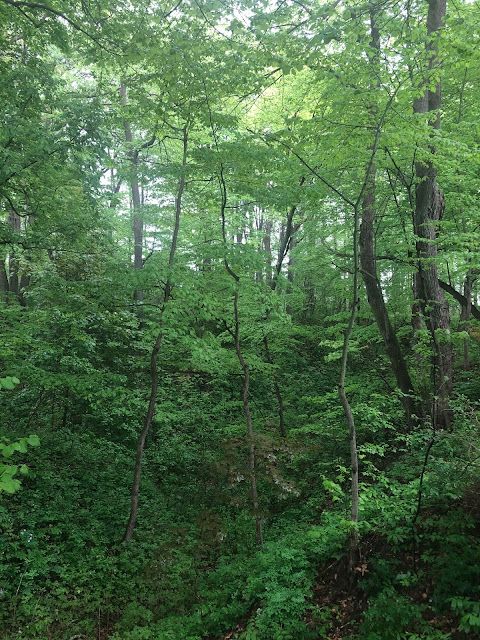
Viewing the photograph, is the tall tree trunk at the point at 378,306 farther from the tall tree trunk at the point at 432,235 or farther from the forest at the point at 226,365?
the tall tree trunk at the point at 432,235

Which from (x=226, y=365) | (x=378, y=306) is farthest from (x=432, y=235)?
(x=226, y=365)

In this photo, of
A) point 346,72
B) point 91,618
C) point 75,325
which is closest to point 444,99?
point 346,72

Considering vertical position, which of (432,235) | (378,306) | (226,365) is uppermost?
(432,235)

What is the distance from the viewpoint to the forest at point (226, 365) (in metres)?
4.36

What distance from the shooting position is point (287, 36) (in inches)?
228

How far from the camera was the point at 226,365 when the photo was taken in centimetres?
771

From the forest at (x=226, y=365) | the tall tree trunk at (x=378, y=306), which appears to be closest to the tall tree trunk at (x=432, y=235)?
the forest at (x=226, y=365)

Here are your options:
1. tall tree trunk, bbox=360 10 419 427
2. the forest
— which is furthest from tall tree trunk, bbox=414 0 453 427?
tall tree trunk, bbox=360 10 419 427

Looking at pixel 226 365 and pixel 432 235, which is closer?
pixel 432 235

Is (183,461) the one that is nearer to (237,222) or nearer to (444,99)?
(237,222)

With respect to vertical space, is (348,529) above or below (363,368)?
below

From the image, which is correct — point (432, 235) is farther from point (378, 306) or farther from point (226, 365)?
point (226, 365)

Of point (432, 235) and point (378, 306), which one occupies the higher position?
point (432, 235)

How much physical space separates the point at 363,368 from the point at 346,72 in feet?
29.4
